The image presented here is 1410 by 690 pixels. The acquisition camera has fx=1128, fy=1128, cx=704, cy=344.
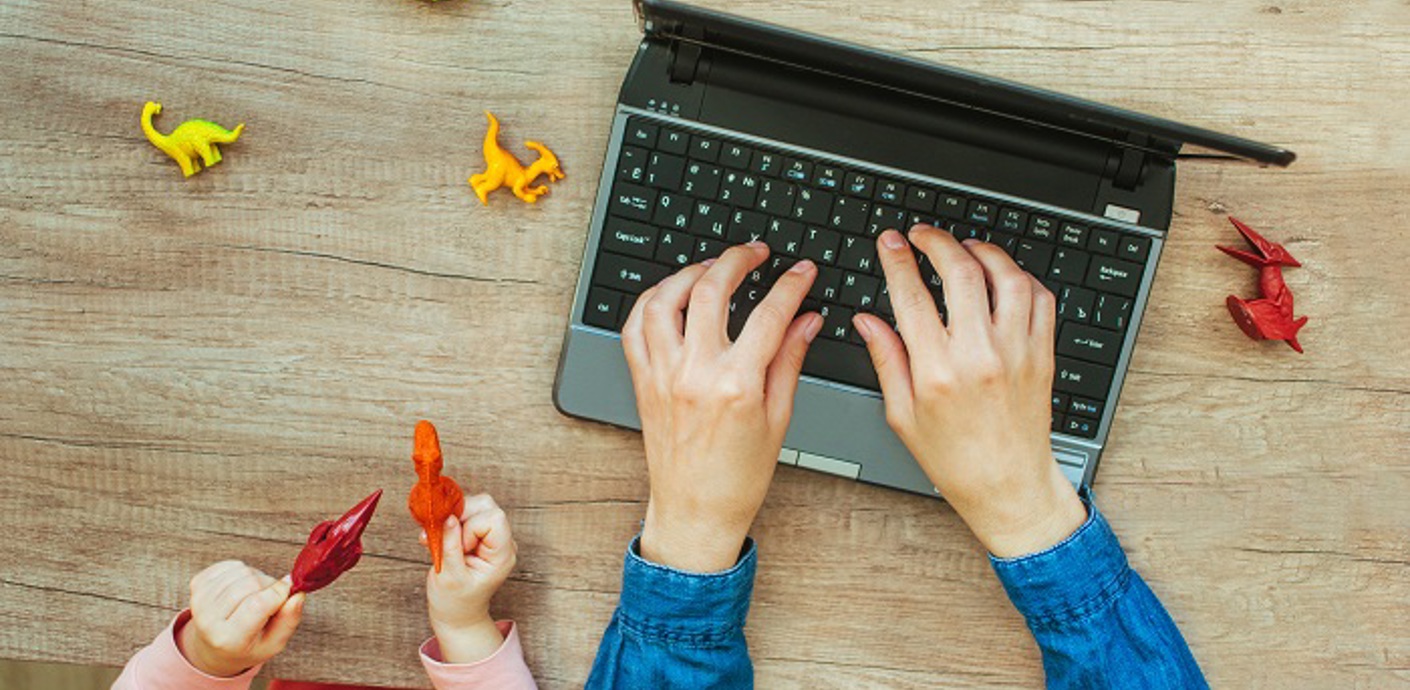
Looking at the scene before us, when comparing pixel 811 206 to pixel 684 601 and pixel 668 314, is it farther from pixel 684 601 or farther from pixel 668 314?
pixel 684 601

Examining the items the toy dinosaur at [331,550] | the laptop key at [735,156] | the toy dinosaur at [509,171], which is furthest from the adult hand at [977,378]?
the toy dinosaur at [331,550]

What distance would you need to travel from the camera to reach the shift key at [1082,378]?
814 millimetres

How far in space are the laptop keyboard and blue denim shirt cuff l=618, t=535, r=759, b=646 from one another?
0.16 metres

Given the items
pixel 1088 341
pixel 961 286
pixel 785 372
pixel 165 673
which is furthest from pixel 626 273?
pixel 165 673

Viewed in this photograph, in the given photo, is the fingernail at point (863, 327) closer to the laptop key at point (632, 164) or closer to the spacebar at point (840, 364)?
the spacebar at point (840, 364)

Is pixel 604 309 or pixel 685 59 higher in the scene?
pixel 685 59

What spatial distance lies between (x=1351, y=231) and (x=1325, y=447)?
0.17m

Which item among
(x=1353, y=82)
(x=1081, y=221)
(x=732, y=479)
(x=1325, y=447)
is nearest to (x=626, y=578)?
(x=732, y=479)

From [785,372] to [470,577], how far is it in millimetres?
274

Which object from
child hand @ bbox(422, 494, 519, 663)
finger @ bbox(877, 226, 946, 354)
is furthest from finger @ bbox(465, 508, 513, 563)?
finger @ bbox(877, 226, 946, 354)

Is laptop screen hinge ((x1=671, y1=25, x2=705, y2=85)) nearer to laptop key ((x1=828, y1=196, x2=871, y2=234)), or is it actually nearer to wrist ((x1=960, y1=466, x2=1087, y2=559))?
laptop key ((x1=828, y1=196, x2=871, y2=234))

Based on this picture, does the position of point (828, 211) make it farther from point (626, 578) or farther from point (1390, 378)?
point (1390, 378)

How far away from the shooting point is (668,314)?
2.50 ft

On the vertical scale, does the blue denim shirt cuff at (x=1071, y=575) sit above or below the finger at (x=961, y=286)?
below
